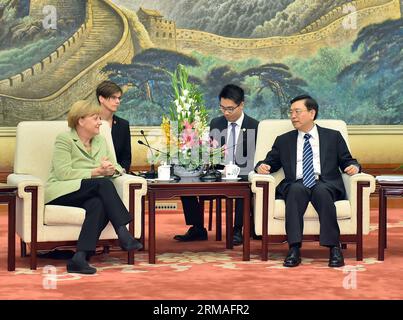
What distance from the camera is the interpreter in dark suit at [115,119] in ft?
25.7

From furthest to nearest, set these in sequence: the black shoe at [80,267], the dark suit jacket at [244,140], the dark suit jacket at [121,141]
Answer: the dark suit jacket at [244,140] < the dark suit jacket at [121,141] < the black shoe at [80,267]

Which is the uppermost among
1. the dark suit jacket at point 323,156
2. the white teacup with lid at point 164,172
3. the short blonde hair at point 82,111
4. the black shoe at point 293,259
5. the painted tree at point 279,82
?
the painted tree at point 279,82

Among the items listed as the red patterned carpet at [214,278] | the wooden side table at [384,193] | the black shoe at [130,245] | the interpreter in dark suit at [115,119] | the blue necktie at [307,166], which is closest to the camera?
the red patterned carpet at [214,278]

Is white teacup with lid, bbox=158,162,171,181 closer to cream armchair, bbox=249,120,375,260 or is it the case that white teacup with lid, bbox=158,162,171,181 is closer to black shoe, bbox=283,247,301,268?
cream armchair, bbox=249,120,375,260

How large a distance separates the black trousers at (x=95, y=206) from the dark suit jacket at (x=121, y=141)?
1.23 meters

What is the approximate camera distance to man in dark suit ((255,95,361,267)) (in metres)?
6.91

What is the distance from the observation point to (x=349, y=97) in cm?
1132

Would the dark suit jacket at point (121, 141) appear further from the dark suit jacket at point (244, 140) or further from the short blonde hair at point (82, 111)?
the short blonde hair at point (82, 111)

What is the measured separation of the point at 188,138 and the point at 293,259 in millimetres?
1276

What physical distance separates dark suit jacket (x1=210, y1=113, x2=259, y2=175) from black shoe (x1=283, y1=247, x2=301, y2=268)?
1.39 m

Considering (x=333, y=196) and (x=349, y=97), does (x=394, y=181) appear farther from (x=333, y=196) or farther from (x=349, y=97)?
(x=349, y=97)

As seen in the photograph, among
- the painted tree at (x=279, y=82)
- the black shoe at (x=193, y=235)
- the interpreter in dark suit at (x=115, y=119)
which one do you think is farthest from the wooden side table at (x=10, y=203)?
the painted tree at (x=279, y=82)

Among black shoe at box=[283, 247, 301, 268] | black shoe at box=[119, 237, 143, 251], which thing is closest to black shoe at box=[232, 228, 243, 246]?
black shoe at box=[283, 247, 301, 268]
